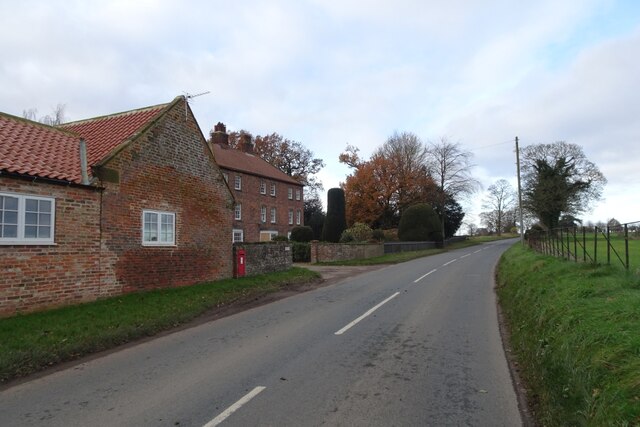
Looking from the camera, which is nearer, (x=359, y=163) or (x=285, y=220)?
(x=285, y=220)

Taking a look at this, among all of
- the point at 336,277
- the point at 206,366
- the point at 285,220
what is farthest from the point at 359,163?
the point at 206,366

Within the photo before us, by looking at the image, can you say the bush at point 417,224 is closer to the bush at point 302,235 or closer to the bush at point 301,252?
the bush at point 302,235

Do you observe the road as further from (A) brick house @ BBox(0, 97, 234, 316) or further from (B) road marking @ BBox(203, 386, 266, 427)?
(A) brick house @ BBox(0, 97, 234, 316)

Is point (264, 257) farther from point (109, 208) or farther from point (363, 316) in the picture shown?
point (363, 316)

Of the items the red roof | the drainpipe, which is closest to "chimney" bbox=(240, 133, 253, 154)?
the red roof

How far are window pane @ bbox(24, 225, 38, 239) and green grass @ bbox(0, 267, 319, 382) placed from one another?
5.60 ft

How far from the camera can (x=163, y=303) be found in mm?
11430

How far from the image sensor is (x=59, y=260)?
10.5 metres

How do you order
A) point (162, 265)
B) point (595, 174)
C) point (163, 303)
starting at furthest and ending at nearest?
point (595, 174) → point (162, 265) → point (163, 303)

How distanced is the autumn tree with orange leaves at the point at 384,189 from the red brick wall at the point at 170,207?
39.5 meters

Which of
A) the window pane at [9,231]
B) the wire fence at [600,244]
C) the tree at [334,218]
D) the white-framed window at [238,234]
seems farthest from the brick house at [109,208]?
the white-framed window at [238,234]

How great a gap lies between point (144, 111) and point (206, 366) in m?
11.2

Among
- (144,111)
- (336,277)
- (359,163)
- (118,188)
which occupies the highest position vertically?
(359,163)

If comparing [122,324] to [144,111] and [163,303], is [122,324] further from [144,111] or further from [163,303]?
[144,111]
